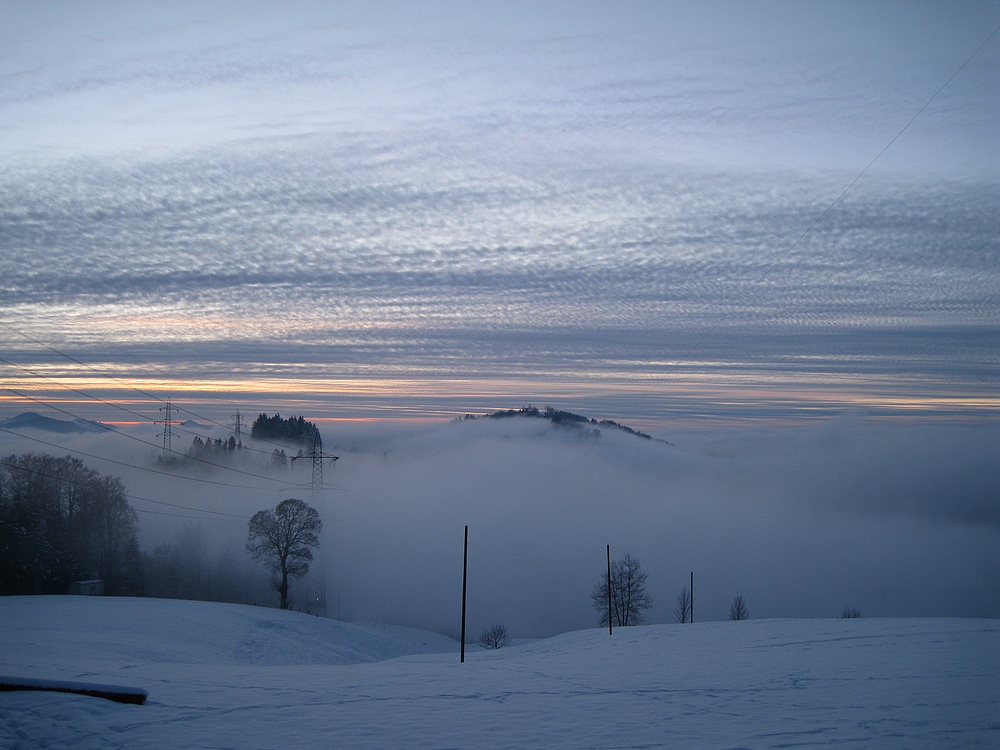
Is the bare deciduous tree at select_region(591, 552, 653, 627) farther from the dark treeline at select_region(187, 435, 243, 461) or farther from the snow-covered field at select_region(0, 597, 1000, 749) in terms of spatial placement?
the dark treeline at select_region(187, 435, 243, 461)

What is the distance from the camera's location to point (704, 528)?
476ft

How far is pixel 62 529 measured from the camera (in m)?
50.8

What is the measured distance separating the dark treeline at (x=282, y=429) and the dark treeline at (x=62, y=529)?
39548 mm

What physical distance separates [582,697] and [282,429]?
94.9 metres

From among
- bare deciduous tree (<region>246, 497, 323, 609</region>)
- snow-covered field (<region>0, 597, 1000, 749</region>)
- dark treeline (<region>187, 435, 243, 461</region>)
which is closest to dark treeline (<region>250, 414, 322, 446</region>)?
dark treeline (<region>187, 435, 243, 461</region>)

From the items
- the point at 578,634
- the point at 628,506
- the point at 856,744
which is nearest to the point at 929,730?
the point at 856,744

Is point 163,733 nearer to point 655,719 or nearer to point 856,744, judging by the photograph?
point 655,719

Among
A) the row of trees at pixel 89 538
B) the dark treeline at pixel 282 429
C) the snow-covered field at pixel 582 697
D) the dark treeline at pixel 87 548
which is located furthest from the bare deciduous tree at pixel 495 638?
the dark treeline at pixel 282 429

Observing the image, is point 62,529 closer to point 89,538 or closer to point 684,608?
point 89,538

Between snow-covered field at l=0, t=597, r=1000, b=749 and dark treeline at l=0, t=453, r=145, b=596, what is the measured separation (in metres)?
23.2

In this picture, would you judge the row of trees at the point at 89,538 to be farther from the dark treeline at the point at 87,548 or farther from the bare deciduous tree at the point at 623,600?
the bare deciduous tree at the point at 623,600

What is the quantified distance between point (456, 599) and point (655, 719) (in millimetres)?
64128

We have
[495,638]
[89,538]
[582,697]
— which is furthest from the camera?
[495,638]

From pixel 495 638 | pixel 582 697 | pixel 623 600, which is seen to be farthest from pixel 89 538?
pixel 582 697
